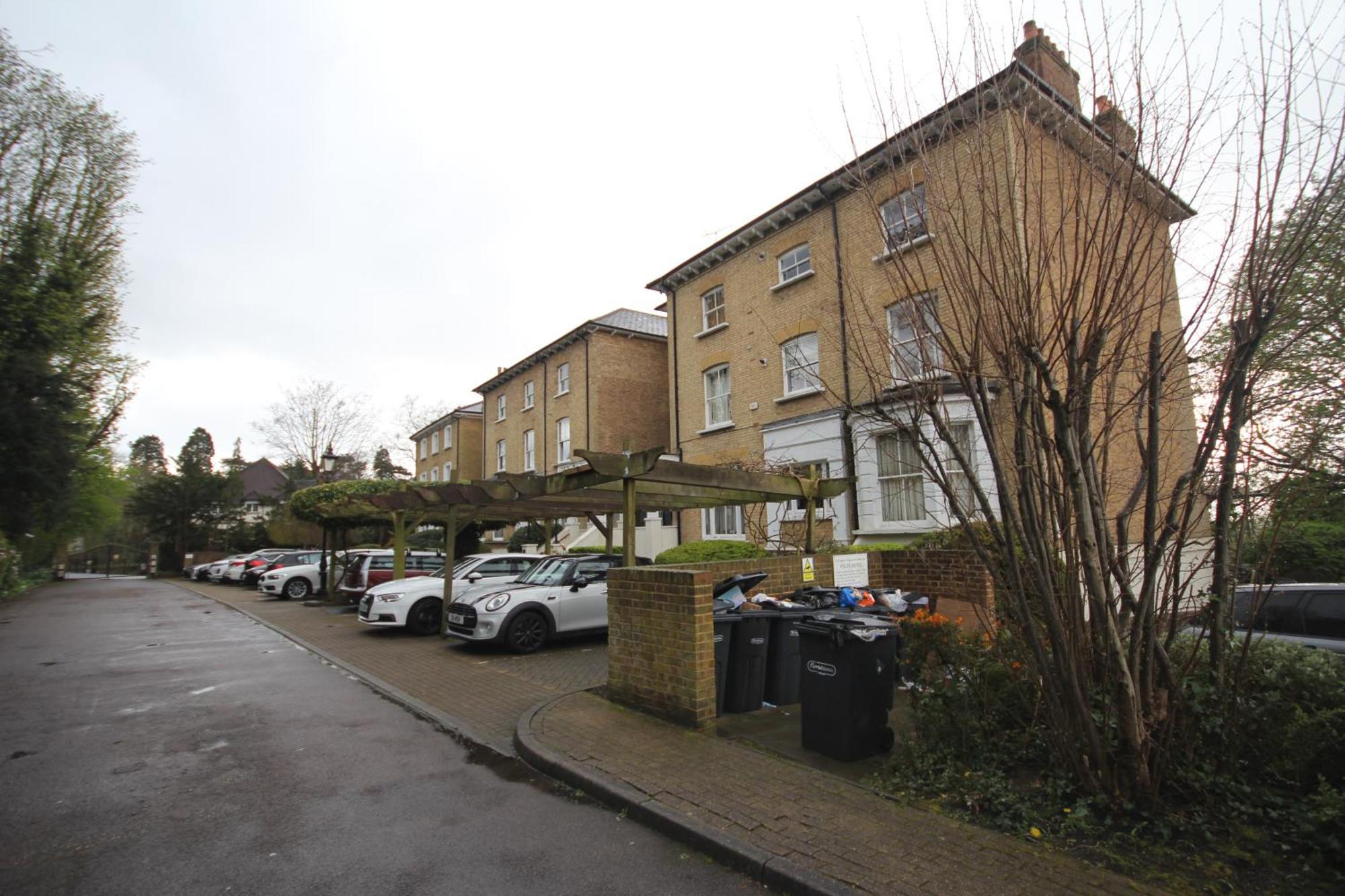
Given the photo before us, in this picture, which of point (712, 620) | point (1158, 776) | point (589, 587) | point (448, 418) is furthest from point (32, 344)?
point (448, 418)

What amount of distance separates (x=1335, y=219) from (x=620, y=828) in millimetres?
5017

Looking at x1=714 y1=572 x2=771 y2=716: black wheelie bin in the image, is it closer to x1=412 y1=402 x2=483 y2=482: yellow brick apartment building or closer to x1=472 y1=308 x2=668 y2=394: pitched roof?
x1=472 y1=308 x2=668 y2=394: pitched roof

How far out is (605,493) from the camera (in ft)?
34.3

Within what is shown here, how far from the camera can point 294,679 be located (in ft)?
28.6

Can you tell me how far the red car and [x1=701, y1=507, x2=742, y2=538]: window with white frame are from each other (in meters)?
7.24

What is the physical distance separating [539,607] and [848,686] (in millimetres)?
6534

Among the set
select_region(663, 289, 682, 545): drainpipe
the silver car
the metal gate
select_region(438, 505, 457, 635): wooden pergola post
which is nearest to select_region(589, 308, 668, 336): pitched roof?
select_region(663, 289, 682, 545): drainpipe

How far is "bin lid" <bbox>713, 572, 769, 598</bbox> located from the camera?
23.5ft

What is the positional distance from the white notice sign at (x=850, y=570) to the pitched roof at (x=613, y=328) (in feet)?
54.8

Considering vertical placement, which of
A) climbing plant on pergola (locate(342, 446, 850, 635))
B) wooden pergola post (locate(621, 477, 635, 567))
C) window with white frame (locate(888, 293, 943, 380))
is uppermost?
window with white frame (locate(888, 293, 943, 380))

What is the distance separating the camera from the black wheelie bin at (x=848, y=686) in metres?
4.76

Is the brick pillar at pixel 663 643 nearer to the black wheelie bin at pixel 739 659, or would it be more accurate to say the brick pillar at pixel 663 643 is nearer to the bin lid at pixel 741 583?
the black wheelie bin at pixel 739 659

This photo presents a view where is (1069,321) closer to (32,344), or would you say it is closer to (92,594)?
(32,344)

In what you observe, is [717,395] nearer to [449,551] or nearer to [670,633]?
[449,551]
